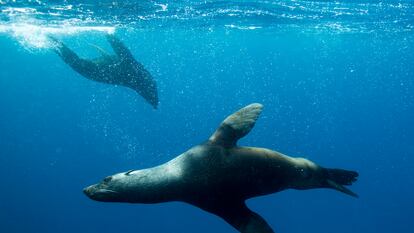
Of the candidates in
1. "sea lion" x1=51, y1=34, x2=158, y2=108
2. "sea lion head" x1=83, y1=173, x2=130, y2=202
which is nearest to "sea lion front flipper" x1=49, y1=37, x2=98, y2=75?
"sea lion" x1=51, y1=34, x2=158, y2=108

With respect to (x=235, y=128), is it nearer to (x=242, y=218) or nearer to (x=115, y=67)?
(x=242, y=218)

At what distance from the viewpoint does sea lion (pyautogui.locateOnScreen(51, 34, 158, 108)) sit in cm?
1384

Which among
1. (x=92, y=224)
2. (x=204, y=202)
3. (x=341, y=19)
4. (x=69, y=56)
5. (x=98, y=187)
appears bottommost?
(x=92, y=224)

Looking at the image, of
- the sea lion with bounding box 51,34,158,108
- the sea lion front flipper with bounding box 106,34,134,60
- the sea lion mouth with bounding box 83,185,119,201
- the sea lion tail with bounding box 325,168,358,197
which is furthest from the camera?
the sea lion with bounding box 51,34,158,108

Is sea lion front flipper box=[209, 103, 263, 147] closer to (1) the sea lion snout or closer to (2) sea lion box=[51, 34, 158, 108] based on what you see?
(1) the sea lion snout

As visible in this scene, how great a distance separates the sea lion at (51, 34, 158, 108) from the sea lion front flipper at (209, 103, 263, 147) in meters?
8.54

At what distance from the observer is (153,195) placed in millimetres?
5461

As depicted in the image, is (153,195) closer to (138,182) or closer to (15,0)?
(138,182)

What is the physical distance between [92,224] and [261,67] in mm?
65390

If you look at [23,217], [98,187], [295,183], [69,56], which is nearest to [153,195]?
[98,187]

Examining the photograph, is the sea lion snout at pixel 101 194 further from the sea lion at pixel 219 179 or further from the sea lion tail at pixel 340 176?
the sea lion tail at pixel 340 176

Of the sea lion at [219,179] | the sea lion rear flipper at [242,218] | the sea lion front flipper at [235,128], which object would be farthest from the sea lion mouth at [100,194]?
the sea lion front flipper at [235,128]

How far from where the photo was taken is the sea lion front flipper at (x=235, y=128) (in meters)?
5.83

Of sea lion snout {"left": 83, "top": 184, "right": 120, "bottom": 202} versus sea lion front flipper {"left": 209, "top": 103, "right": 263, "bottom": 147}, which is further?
sea lion front flipper {"left": 209, "top": 103, "right": 263, "bottom": 147}
